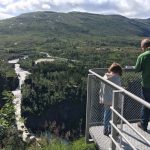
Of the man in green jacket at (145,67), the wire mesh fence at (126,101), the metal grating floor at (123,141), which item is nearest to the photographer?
the metal grating floor at (123,141)

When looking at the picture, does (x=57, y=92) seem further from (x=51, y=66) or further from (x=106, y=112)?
(x=106, y=112)

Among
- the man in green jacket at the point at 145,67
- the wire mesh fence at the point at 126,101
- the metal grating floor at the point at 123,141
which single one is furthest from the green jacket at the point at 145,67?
the wire mesh fence at the point at 126,101

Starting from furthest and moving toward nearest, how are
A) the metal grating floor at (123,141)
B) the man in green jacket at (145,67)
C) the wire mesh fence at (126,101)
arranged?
the wire mesh fence at (126,101) → the man in green jacket at (145,67) → the metal grating floor at (123,141)

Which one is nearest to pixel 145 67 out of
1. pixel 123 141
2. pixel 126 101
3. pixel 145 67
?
pixel 145 67

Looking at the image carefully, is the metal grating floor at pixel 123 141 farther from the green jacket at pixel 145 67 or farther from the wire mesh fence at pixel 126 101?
the green jacket at pixel 145 67

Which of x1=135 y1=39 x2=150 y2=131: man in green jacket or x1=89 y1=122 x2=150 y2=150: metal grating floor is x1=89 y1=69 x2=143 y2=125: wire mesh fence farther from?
x1=135 y1=39 x2=150 y2=131: man in green jacket

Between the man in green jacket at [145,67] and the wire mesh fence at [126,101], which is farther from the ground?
the man in green jacket at [145,67]

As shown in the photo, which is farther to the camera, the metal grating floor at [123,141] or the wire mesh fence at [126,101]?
the wire mesh fence at [126,101]

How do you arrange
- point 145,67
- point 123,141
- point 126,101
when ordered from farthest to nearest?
point 126,101 → point 145,67 → point 123,141

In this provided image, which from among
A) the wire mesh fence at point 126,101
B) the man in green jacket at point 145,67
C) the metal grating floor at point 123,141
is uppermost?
the man in green jacket at point 145,67

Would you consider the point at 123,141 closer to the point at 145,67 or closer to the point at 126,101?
the point at 145,67

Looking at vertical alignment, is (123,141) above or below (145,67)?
below

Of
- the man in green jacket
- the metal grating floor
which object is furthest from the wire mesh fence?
the man in green jacket

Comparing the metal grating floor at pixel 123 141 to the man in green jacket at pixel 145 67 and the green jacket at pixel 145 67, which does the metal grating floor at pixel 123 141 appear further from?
the green jacket at pixel 145 67
